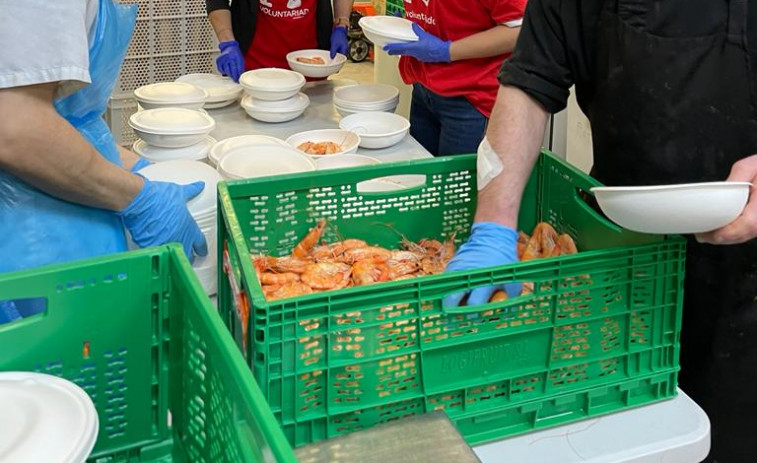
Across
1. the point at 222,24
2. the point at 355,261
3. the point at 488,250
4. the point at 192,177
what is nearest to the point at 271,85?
the point at 222,24

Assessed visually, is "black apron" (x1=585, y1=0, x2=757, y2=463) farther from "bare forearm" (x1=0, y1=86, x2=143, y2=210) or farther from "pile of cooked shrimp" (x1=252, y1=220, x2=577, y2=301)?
"bare forearm" (x1=0, y1=86, x2=143, y2=210)

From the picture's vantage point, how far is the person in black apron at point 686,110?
4.59 feet

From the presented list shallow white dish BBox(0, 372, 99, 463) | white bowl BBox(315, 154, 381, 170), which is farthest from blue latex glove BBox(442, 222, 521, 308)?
white bowl BBox(315, 154, 381, 170)

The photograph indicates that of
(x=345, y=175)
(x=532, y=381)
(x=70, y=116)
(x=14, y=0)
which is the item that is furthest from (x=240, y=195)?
(x=532, y=381)

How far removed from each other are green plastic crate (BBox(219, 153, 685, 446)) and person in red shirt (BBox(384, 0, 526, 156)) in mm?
1231

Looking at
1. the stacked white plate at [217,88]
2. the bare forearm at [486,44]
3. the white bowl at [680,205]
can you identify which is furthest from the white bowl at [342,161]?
the white bowl at [680,205]

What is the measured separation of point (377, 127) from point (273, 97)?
1.23 ft

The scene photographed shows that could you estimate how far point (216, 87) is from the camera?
2.87 meters

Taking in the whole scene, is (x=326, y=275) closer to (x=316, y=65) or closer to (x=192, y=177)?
(x=192, y=177)

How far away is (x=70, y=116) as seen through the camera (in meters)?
1.32

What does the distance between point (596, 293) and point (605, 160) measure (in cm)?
55

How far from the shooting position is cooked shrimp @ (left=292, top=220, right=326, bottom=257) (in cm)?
152

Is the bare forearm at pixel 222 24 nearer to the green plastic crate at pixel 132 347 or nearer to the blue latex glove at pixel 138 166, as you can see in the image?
the blue latex glove at pixel 138 166

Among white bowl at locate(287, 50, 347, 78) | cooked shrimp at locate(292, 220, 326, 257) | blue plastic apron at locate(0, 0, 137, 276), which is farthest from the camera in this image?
white bowl at locate(287, 50, 347, 78)
